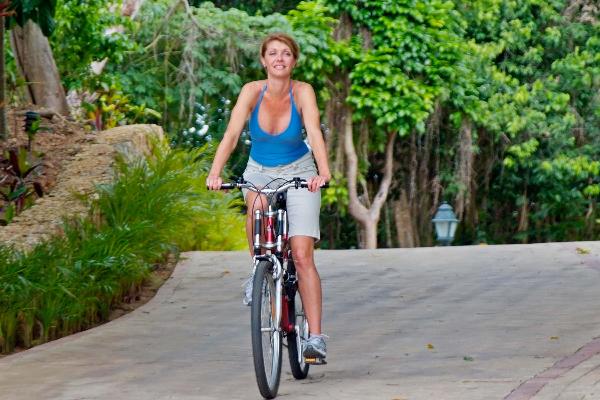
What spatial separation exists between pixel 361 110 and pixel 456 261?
13.8 m

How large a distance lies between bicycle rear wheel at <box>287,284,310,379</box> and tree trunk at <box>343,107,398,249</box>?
19953 millimetres

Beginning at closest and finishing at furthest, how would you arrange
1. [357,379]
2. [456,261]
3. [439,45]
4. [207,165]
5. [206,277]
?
1. [357,379]
2. [206,277]
3. [456,261]
4. [207,165]
5. [439,45]

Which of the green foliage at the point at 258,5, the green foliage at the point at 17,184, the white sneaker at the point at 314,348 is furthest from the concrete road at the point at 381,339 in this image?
the green foliage at the point at 258,5

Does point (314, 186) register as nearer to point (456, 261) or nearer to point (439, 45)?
point (456, 261)

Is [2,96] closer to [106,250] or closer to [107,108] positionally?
[106,250]

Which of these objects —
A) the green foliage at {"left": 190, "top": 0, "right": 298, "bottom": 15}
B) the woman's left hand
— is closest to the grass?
the woman's left hand

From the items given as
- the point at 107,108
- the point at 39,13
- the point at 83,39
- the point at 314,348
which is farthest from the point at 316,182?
the point at 83,39

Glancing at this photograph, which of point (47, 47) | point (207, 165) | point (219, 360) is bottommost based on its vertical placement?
point (219, 360)

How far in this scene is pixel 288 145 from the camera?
7.73 meters

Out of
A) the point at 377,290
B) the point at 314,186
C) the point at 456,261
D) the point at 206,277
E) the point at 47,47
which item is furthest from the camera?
the point at 47,47

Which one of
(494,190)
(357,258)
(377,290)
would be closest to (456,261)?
(357,258)

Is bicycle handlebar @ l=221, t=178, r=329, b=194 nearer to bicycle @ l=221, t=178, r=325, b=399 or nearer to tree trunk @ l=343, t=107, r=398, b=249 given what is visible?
bicycle @ l=221, t=178, r=325, b=399

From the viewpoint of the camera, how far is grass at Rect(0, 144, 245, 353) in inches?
397

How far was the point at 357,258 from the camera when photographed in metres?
14.3
